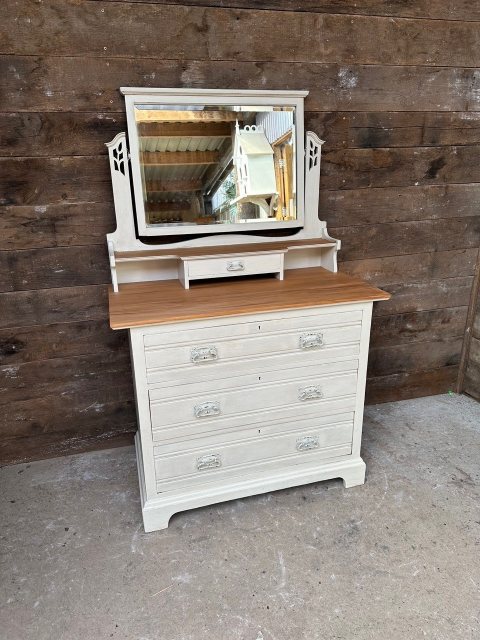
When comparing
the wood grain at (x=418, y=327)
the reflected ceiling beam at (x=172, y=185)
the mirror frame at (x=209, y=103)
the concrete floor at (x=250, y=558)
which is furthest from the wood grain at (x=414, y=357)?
the reflected ceiling beam at (x=172, y=185)

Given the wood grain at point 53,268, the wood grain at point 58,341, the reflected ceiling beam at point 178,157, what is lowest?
the wood grain at point 58,341

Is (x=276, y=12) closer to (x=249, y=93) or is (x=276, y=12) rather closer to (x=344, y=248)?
(x=249, y=93)

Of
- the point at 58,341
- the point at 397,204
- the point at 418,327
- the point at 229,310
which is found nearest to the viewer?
the point at 229,310

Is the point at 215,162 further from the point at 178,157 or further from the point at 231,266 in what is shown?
the point at 231,266

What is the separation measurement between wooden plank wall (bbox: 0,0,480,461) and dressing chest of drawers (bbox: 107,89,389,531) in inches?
5.2

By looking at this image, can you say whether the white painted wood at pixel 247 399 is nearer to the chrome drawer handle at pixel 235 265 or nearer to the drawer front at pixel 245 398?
the drawer front at pixel 245 398

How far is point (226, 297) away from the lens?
5.13 feet

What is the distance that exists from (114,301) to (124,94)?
0.74m

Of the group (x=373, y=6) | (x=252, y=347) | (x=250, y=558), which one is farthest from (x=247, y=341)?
(x=373, y=6)

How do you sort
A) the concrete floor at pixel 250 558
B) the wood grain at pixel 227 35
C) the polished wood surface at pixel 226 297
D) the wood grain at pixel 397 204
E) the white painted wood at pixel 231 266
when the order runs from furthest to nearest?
the wood grain at pixel 397 204
the white painted wood at pixel 231 266
the wood grain at pixel 227 35
the polished wood surface at pixel 226 297
the concrete floor at pixel 250 558

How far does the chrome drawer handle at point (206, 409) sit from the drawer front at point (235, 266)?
0.46 meters

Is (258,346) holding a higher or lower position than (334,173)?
lower

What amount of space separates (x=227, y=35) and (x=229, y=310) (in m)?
1.06

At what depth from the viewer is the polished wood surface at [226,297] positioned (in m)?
1.42
